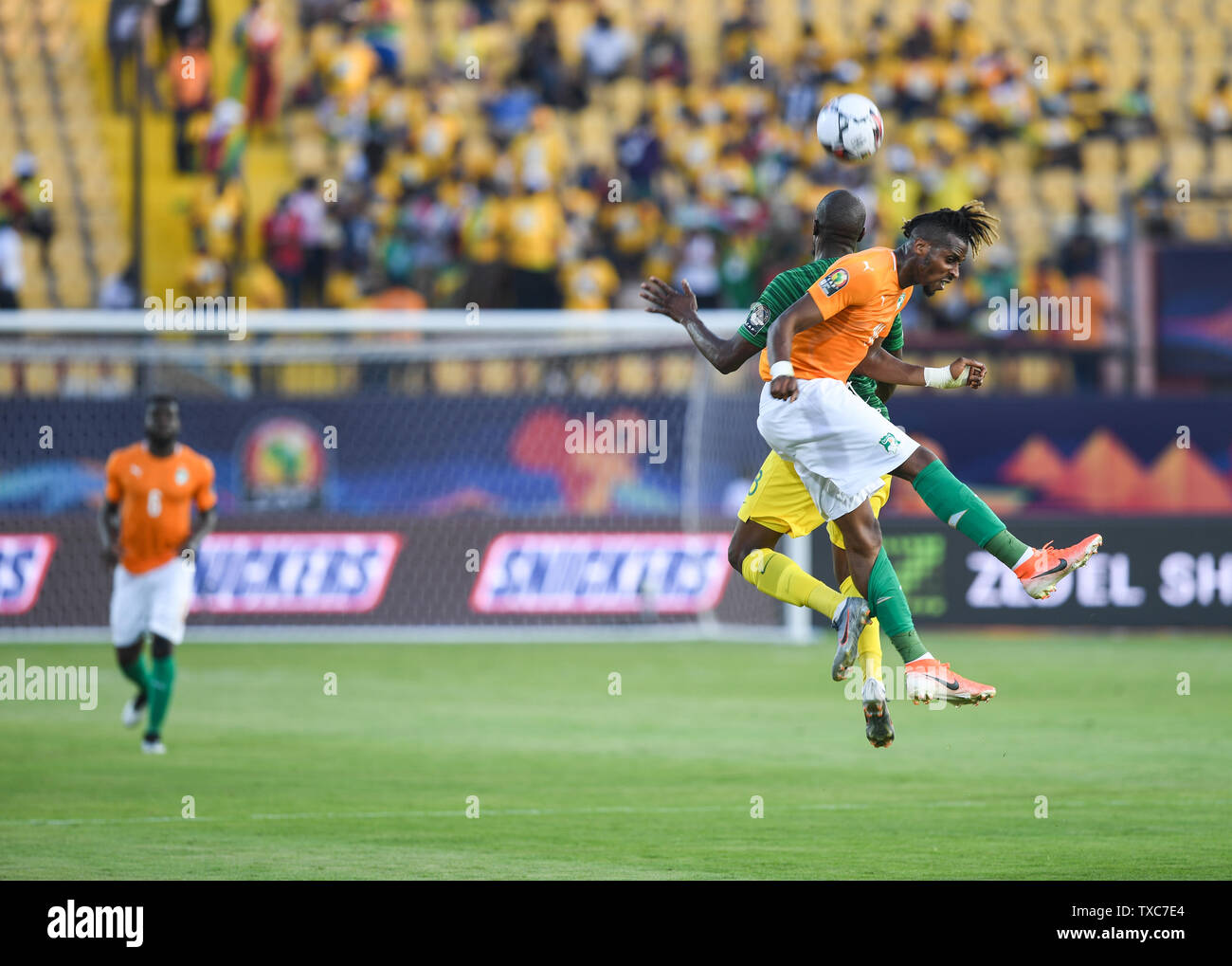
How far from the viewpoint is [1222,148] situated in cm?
2730

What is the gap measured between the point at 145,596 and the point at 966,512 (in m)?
6.91

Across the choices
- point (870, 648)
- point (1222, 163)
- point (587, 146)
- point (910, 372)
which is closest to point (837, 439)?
point (910, 372)

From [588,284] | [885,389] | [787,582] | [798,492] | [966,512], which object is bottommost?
[787,582]

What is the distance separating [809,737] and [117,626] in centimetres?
490

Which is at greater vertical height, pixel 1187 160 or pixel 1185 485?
pixel 1187 160

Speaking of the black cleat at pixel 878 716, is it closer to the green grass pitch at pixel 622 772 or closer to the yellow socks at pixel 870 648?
the yellow socks at pixel 870 648

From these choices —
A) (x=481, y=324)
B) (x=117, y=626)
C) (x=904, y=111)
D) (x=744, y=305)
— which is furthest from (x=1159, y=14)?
(x=117, y=626)

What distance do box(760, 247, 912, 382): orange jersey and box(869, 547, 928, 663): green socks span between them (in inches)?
36.0

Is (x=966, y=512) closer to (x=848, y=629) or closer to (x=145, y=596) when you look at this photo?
(x=848, y=629)

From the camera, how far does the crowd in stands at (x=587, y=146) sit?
24.3 meters

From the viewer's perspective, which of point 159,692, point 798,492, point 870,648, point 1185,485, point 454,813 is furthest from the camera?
point 1185,485

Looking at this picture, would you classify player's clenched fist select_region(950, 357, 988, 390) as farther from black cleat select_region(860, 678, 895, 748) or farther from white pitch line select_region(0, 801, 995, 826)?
white pitch line select_region(0, 801, 995, 826)

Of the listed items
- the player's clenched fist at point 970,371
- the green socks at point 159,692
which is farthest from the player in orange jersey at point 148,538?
the player's clenched fist at point 970,371

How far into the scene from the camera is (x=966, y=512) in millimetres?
9531
